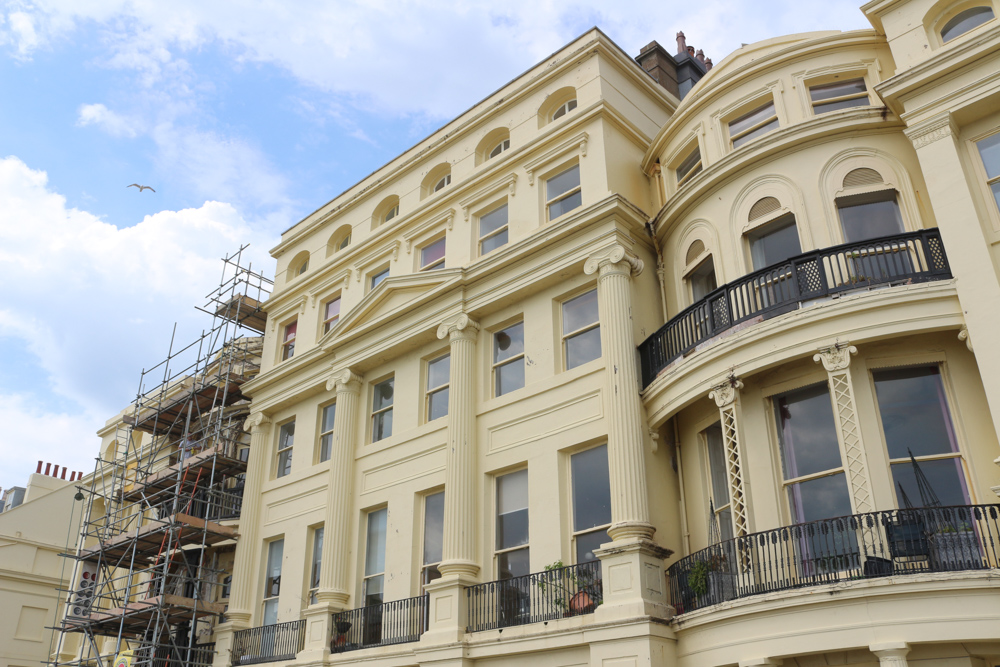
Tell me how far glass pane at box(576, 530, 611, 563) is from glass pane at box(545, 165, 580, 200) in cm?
778

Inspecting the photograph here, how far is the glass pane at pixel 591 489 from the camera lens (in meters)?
16.0

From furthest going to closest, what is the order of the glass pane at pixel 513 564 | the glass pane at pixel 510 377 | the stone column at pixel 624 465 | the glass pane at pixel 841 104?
1. the glass pane at pixel 510 377
2. the glass pane at pixel 513 564
3. the glass pane at pixel 841 104
4. the stone column at pixel 624 465

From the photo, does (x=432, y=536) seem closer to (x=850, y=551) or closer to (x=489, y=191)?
(x=489, y=191)

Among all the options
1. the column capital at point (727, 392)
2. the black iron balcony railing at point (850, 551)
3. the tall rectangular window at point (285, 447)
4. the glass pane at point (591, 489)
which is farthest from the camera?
the tall rectangular window at point (285, 447)

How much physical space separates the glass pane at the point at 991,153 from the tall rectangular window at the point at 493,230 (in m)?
10.0

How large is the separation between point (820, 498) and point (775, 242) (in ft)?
16.2

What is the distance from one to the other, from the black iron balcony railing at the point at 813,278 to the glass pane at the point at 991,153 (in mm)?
1318

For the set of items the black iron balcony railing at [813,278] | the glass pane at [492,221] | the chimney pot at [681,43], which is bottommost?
the black iron balcony railing at [813,278]

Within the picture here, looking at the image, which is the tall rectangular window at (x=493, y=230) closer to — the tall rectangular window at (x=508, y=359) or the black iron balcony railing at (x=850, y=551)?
the tall rectangular window at (x=508, y=359)

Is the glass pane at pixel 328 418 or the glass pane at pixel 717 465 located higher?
the glass pane at pixel 328 418

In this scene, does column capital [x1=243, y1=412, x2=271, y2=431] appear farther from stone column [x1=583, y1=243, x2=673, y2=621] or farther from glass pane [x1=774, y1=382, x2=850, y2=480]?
glass pane [x1=774, y1=382, x2=850, y2=480]

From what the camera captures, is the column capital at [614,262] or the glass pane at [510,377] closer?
the column capital at [614,262]

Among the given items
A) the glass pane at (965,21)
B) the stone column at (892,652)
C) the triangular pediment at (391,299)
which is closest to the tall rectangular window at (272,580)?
the triangular pediment at (391,299)

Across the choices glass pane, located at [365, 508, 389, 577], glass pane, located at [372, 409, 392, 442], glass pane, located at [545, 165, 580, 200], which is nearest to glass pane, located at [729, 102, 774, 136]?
glass pane, located at [545, 165, 580, 200]
